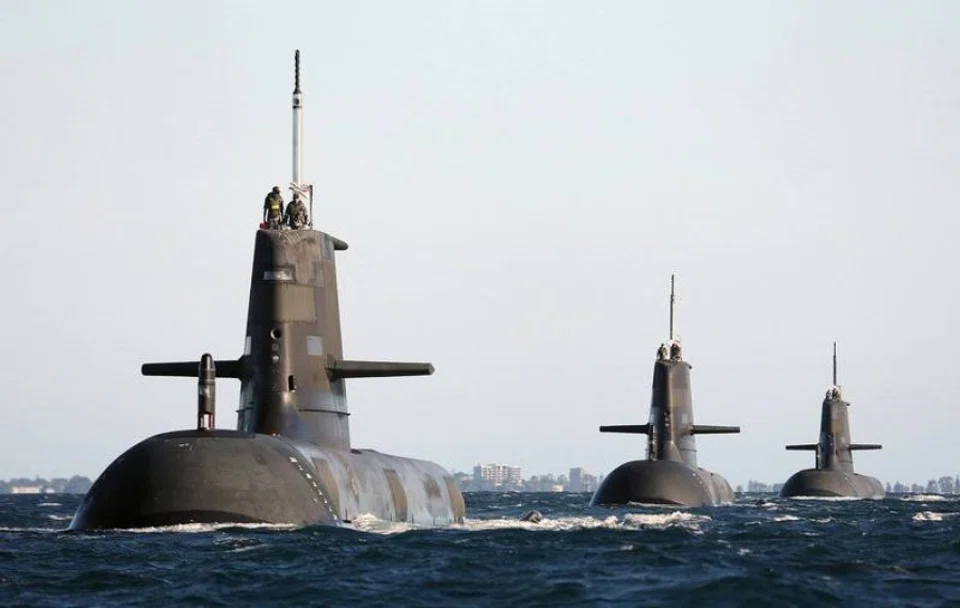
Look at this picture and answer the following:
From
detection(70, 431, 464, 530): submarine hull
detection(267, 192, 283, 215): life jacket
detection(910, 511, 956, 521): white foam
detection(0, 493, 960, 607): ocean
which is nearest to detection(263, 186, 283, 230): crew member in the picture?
detection(267, 192, 283, 215): life jacket

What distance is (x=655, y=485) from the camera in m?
70.1

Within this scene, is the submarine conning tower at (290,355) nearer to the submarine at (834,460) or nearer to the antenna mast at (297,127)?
the antenna mast at (297,127)

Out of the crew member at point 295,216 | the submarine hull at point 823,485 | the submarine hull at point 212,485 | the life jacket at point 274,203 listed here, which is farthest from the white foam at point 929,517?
the submarine hull at point 823,485

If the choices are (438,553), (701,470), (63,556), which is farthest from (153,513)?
(701,470)

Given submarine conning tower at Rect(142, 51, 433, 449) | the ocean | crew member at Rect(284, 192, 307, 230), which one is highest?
crew member at Rect(284, 192, 307, 230)

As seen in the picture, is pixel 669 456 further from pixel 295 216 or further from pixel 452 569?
pixel 452 569

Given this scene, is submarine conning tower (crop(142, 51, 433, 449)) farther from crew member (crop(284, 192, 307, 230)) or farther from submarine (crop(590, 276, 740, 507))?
submarine (crop(590, 276, 740, 507))

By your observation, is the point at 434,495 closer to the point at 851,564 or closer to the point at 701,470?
the point at 851,564

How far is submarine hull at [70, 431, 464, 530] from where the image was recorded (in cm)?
2972

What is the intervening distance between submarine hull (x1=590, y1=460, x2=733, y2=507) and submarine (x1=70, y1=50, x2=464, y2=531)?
26.6 meters

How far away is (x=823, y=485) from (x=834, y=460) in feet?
17.2

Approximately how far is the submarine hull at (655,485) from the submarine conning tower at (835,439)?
1406 inches

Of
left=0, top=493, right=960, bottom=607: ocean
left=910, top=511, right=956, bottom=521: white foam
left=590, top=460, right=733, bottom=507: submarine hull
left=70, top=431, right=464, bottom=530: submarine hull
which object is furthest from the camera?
left=590, top=460, right=733, bottom=507: submarine hull

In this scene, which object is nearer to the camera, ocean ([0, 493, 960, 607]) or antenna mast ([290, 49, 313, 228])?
ocean ([0, 493, 960, 607])
